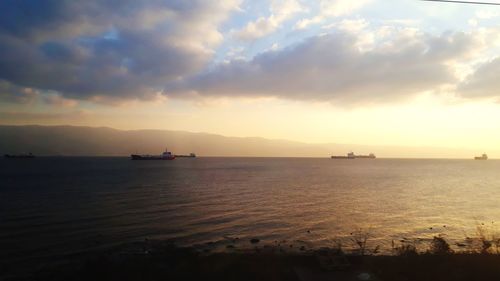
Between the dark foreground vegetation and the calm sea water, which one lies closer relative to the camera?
the dark foreground vegetation

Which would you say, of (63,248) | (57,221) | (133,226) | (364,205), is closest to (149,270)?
(63,248)

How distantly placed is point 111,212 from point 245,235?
1886 cm

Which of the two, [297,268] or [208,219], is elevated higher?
[297,268]

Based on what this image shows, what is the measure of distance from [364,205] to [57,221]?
123ft

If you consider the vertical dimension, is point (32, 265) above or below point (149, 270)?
below

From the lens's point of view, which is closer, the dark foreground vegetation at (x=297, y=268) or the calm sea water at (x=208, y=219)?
the dark foreground vegetation at (x=297, y=268)

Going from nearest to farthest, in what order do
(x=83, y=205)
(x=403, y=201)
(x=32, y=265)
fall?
(x=32, y=265) < (x=83, y=205) < (x=403, y=201)

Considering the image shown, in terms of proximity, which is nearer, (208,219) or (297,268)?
(297,268)

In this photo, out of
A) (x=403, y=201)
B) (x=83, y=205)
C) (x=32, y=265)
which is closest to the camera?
(x=32, y=265)

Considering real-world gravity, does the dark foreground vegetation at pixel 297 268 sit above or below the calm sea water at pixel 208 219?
above

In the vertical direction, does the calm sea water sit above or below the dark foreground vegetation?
below

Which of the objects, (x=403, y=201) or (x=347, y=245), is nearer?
(x=347, y=245)

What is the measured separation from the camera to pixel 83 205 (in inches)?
1745

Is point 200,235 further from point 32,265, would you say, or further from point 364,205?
point 364,205
